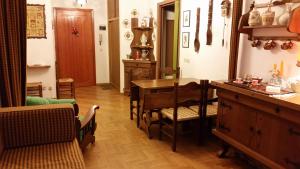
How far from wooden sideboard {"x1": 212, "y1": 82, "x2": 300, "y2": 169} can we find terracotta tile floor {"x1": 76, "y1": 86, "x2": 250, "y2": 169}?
37 cm

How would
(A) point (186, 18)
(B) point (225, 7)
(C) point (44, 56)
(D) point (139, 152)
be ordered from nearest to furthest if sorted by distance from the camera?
(D) point (139, 152), (B) point (225, 7), (A) point (186, 18), (C) point (44, 56)

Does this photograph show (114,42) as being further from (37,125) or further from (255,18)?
(37,125)

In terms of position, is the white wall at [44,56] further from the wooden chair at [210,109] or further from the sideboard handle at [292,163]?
the sideboard handle at [292,163]

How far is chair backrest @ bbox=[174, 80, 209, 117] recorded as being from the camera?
3045mm

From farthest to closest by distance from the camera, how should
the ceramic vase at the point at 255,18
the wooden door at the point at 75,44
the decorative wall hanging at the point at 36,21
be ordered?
the wooden door at the point at 75,44, the decorative wall hanging at the point at 36,21, the ceramic vase at the point at 255,18

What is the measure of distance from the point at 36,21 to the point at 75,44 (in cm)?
188

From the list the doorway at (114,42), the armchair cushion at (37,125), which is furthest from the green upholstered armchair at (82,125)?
the doorway at (114,42)

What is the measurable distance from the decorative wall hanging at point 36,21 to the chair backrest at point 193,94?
334 centimetres

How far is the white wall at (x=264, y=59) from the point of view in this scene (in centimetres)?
246

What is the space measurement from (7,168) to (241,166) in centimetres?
230

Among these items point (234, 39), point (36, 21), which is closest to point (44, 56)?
point (36, 21)

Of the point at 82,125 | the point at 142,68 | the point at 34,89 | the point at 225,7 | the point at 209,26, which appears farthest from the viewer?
the point at 142,68

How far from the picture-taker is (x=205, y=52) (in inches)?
152

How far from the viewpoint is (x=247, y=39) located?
9.88ft
